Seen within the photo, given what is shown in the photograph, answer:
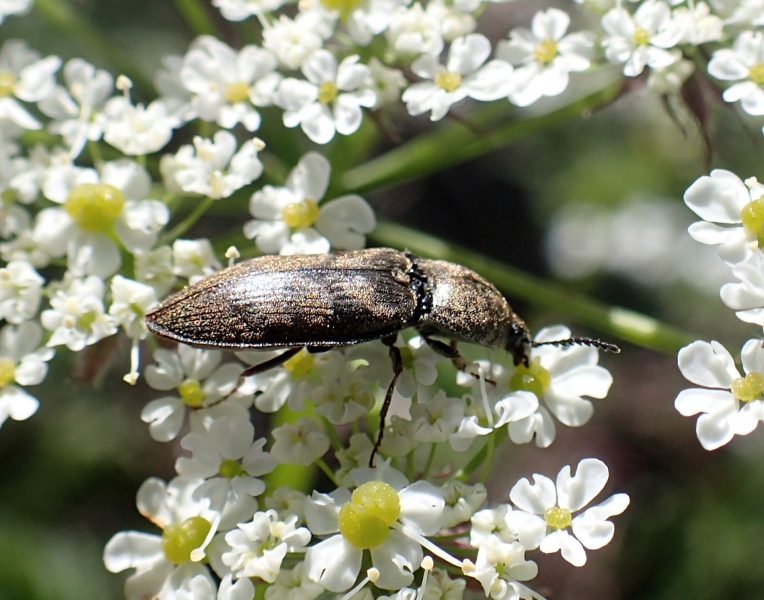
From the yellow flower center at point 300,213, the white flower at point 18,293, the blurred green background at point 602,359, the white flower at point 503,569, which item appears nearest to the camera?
the white flower at point 503,569

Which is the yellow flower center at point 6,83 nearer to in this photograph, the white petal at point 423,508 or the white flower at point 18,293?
the white flower at point 18,293

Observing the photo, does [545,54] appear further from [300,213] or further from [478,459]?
[478,459]

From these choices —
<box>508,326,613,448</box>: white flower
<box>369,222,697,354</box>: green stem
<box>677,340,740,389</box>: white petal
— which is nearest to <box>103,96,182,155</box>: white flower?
<box>369,222,697,354</box>: green stem

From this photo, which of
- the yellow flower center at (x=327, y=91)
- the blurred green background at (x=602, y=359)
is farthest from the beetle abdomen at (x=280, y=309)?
the blurred green background at (x=602, y=359)

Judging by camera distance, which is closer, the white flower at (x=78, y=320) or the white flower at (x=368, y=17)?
the white flower at (x=78, y=320)

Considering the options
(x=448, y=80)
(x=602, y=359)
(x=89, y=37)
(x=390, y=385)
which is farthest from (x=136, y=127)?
(x=602, y=359)

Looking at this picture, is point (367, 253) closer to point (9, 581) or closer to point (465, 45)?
point (465, 45)
